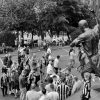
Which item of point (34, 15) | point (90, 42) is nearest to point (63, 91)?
point (90, 42)

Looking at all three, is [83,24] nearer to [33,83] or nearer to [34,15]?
[33,83]

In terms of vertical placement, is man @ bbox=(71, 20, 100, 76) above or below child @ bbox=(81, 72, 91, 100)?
above

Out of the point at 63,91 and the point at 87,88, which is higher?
the point at 87,88

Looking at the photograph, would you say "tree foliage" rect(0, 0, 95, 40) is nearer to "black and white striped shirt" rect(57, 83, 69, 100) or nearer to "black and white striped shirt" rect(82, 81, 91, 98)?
"black and white striped shirt" rect(57, 83, 69, 100)

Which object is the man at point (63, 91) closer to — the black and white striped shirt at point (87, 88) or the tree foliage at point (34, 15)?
the black and white striped shirt at point (87, 88)

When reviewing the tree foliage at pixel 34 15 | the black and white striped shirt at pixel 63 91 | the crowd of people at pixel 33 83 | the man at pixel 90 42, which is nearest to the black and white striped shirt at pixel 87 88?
the man at pixel 90 42

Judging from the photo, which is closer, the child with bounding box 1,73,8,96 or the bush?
the child with bounding box 1,73,8,96

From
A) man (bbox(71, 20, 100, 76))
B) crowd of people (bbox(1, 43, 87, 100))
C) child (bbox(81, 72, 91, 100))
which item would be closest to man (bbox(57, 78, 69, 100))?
crowd of people (bbox(1, 43, 87, 100))

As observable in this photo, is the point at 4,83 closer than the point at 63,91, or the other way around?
the point at 63,91

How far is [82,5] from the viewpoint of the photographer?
41188mm

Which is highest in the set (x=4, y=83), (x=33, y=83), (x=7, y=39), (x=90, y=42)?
(x=90, y=42)

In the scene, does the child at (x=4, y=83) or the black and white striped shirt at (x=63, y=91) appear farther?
the child at (x=4, y=83)

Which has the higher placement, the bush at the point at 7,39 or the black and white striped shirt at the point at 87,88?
the black and white striped shirt at the point at 87,88

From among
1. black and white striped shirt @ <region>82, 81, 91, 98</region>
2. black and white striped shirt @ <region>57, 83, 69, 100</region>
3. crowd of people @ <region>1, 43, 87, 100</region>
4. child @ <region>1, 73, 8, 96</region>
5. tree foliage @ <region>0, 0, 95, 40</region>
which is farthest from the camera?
tree foliage @ <region>0, 0, 95, 40</region>
